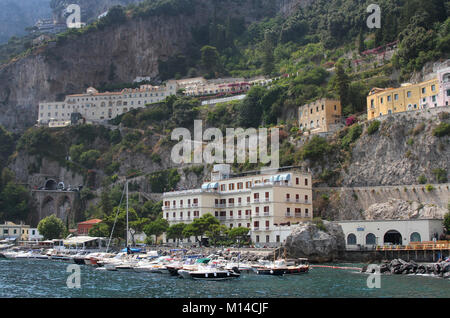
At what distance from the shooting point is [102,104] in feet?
456

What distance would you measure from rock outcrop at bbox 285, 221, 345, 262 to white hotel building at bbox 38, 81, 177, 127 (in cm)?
8094

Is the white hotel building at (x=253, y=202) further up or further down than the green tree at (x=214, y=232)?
further up

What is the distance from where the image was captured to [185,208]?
8281cm

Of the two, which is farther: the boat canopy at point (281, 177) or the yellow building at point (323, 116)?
the yellow building at point (323, 116)

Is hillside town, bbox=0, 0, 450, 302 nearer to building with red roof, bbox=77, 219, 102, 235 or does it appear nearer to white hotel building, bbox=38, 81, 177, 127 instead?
white hotel building, bbox=38, 81, 177, 127

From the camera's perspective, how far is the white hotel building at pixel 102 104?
452 ft

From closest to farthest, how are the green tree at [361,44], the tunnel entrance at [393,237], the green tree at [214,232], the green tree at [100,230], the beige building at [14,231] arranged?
the tunnel entrance at [393,237] → the green tree at [214,232] → the green tree at [100,230] → the beige building at [14,231] → the green tree at [361,44]

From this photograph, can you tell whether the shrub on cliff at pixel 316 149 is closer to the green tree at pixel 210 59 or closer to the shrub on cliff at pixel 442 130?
the shrub on cliff at pixel 442 130

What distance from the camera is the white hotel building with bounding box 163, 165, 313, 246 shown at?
7125cm

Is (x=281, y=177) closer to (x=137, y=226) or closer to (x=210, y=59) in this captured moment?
(x=137, y=226)

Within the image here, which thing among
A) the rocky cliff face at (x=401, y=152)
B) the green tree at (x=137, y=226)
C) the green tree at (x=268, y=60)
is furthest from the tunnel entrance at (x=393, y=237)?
the green tree at (x=268, y=60)

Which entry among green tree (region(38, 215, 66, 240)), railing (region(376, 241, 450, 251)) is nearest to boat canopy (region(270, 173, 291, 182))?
railing (region(376, 241, 450, 251))

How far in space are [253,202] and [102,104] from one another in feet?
253

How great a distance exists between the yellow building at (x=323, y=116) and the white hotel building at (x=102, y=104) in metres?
54.3
